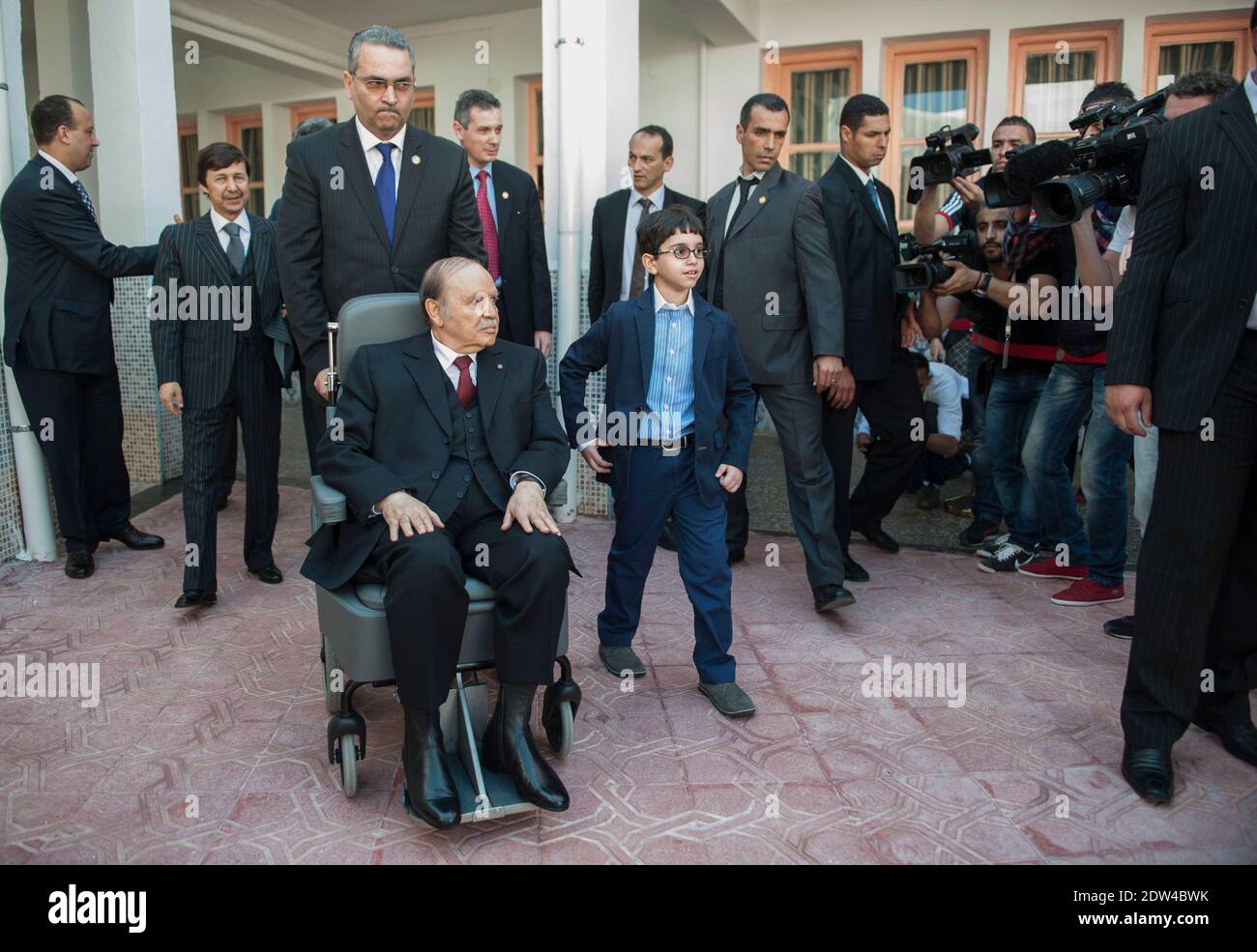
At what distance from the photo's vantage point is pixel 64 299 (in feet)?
17.4

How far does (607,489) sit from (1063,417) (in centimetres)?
277

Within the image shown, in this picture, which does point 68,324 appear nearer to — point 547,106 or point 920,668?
point 547,106

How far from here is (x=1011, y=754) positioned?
3.37 metres

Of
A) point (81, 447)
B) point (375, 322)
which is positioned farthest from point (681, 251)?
point (81, 447)

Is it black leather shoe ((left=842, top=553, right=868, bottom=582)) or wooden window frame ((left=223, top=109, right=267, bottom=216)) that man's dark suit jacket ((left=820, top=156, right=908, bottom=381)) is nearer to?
black leather shoe ((left=842, top=553, right=868, bottom=582))

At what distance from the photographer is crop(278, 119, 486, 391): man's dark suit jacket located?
12.5 feet

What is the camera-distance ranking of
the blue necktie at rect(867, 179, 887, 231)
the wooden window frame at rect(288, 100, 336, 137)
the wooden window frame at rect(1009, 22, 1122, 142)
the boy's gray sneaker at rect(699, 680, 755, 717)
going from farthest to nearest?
the wooden window frame at rect(288, 100, 336, 137), the wooden window frame at rect(1009, 22, 1122, 142), the blue necktie at rect(867, 179, 887, 231), the boy's gray sneaker at rect(699, 680, 755, 717)

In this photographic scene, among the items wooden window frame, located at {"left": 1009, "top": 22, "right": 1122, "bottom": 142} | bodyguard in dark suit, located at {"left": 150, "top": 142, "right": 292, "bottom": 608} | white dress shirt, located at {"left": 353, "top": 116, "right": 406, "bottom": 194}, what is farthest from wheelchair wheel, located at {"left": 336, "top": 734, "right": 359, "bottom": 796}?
wooden window frame, located at {"left": 1009, "top": 22, "right": 1122, "bottom": 142}

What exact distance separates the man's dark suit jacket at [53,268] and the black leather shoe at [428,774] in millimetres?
3574

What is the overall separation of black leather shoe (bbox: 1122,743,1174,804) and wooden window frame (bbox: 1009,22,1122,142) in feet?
22.3

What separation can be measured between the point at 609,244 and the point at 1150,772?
400cm

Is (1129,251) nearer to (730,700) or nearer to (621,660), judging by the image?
(730,700)
